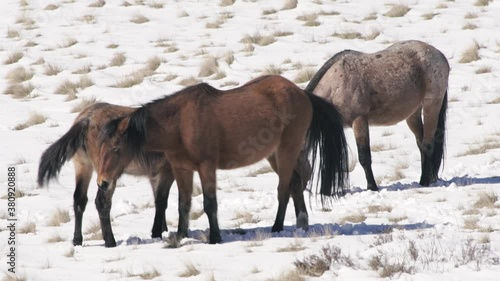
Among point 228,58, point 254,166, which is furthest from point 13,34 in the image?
point 254,166

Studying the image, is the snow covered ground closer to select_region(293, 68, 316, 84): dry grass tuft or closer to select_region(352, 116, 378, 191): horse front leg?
select_region(293, 68, 316, 84): dry grass tuft

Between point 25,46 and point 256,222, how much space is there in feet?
45.7

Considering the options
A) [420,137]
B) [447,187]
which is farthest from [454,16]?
[447,187]

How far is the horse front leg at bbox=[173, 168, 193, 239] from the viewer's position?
31.0ft

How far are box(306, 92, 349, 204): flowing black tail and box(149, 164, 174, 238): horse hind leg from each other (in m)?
1.64

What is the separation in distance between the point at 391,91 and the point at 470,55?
7.24m

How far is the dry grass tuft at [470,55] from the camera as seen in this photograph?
62.2ft

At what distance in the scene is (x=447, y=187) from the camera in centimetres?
1146

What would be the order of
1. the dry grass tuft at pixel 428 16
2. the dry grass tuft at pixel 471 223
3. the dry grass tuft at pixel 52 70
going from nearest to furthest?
the dry grass tuft at pixel 471 223
the dry grass tuft at pixel 52 70
the dry grass tuft at pixel 428 16

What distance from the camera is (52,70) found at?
67.1 ft

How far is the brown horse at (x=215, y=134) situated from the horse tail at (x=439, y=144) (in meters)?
2.75

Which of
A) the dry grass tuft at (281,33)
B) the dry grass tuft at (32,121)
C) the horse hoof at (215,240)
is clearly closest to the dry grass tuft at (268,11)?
the dry grass tuft at (281,33)

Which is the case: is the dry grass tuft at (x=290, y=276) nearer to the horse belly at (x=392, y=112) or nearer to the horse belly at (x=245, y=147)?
the horse belly at (x=245, y=147)

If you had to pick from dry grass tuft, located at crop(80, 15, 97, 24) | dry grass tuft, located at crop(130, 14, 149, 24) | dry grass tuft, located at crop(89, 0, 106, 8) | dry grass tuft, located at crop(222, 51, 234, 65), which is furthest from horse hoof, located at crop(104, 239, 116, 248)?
dry grass tuft, located at crop(89, 0, 106, 8)
